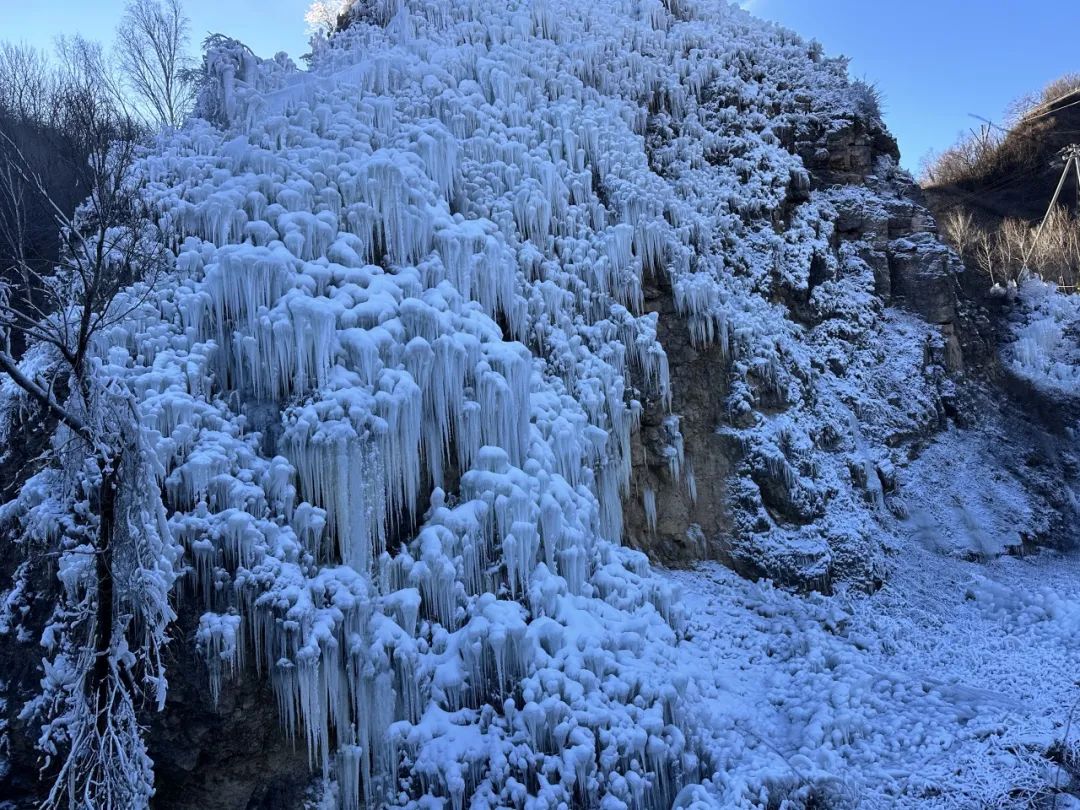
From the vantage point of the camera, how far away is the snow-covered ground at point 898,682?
5.30 m

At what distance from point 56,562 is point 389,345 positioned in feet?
9.50

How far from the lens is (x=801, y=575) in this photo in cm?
801

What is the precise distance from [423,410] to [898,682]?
5322 mm

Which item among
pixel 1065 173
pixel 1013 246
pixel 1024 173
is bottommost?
pixel 1013 246

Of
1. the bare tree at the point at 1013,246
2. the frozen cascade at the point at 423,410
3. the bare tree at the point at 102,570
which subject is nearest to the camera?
the bare tree at the point at 102,570

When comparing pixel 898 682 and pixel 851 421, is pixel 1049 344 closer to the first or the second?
pixel 851 421

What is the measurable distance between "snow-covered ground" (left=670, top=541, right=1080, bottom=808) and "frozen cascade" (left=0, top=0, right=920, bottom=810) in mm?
765

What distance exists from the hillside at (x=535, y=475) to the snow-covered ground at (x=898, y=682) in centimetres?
4

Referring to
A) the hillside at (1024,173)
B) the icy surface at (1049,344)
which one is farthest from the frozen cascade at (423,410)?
the hillside at (1024,173)

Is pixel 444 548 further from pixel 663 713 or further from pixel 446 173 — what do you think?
pixel 446 173

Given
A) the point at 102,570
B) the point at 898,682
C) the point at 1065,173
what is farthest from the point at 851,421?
the point at 1065,173

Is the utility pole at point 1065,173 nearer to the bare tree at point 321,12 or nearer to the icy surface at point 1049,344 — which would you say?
the icy surface at point 1049,344

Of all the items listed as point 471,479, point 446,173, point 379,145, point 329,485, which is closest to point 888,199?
point 446,173

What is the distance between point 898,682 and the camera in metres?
6.59
